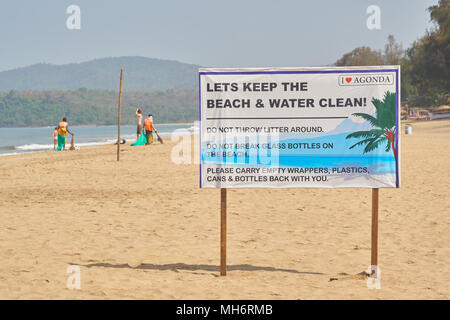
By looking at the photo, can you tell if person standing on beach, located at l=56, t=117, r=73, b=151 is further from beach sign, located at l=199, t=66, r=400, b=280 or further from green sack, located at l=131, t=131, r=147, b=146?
beach sign, located at l=199, t=66, r=400, b=280

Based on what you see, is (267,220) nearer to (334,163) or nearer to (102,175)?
(334,163)

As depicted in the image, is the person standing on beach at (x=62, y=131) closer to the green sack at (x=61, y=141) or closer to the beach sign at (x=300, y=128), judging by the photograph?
the green sack at (x=61, y=141)

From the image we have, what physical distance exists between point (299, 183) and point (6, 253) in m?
3.53

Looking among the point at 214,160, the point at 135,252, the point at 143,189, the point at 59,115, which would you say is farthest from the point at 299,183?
the point at 59,115

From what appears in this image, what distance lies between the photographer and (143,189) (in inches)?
458

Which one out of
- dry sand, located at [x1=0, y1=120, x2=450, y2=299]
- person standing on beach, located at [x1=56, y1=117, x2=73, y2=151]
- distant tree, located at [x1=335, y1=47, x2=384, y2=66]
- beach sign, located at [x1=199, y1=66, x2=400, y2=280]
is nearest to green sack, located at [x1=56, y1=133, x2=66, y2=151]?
person standing on beach, located at [x1=56, y1=117, x2=73, y2=151]

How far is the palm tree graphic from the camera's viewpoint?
497 cm

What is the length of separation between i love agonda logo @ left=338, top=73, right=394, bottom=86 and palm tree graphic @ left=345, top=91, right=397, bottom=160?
0.39 feet

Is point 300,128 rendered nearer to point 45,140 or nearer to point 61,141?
point 61,141

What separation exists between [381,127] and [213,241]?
2.81m

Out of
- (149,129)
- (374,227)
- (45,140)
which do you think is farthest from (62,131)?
(45,140)

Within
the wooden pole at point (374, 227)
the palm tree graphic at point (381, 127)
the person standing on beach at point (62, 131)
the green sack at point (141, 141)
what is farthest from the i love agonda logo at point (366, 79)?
the green sack at point (141, 141)

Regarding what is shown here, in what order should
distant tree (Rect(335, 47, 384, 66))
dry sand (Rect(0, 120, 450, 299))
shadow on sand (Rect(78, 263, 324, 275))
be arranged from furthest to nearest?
distant tree (Rect(335, 47, 384, 66)) < shadow on sand (Rect(78, 263, 324, 275)) < dry sand (Rect(0, 120, 450, 299))

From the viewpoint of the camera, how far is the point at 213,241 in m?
6.84
